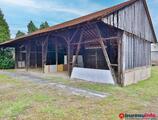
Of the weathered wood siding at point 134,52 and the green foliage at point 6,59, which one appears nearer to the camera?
the weathered wood siding at point 134,52

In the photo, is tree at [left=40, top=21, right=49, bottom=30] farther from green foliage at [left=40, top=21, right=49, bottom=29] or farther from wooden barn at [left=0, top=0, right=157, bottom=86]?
wooden barn at [left=0, top=0, right=157, bottom=86]

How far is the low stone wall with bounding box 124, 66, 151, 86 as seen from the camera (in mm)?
8142

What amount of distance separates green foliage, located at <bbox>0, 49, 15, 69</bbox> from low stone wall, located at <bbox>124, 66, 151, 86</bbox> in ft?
44.9

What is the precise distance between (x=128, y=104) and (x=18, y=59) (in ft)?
51.4

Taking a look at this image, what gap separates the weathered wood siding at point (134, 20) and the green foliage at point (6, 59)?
13806mm

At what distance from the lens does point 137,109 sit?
173 inches

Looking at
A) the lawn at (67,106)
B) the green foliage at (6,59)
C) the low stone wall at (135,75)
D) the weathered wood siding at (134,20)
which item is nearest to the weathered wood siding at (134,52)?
the low stone wall at (135,75)

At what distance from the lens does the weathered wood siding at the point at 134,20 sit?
7.51m

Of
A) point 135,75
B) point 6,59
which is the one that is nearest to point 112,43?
point 135,75

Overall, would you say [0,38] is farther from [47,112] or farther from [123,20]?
[47,112]

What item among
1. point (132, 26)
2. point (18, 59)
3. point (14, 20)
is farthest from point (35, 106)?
point (14, 20)

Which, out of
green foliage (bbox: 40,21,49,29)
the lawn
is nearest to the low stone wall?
the lawn

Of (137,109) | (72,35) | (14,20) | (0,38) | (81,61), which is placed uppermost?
(14,20)
